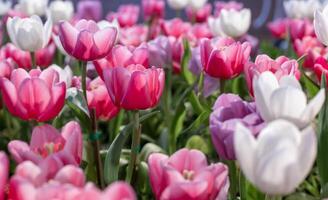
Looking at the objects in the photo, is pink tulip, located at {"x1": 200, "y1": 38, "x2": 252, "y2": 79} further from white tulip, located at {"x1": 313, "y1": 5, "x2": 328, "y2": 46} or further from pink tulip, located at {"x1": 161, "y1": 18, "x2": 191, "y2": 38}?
pink tulip, located at {"x1": 161, "y1": 18, "x2": 191, "y2": 38}

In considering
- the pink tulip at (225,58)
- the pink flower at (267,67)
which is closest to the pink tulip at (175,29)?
the pink tulip at (225,58)

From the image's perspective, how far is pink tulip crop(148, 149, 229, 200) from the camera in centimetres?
60

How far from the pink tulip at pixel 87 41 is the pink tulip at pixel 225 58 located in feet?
0.49

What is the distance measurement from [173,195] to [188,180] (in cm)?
3

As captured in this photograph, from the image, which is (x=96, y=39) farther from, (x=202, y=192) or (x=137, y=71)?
(x=202, y=192)

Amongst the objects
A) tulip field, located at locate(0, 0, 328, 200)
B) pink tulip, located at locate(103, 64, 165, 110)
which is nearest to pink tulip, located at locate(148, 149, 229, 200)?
tulip field, located at locate(0, 0, 328, 200)

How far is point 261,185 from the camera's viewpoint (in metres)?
0.58

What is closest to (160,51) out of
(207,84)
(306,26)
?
(207,84)

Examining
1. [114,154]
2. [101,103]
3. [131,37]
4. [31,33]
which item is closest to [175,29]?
[131,37]

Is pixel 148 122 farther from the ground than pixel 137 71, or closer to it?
closer to it

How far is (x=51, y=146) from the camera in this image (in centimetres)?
70

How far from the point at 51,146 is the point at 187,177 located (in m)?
0.16

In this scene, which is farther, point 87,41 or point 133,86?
point 87,41

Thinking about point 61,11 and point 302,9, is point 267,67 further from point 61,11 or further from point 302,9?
point 302,9
